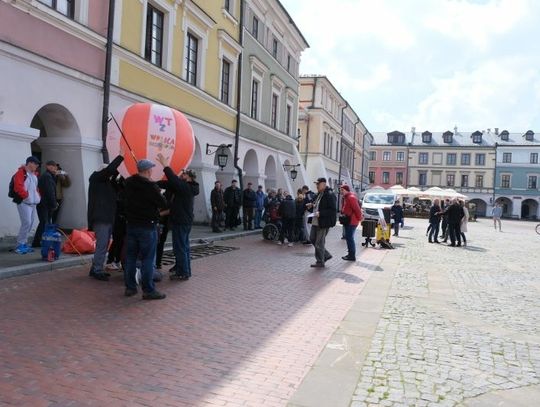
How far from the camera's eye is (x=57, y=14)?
1056 cm

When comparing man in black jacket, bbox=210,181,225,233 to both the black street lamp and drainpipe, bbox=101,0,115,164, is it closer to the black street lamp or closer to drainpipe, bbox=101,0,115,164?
the black street lamp

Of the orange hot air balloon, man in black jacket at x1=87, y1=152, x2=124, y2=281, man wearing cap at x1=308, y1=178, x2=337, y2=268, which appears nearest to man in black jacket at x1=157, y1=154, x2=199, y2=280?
the orange hot air balloon

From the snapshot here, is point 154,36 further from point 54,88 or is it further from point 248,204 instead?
point 248,204

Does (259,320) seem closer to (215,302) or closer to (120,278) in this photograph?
(215,302)

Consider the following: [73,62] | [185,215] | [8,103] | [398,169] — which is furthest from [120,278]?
[398,169]

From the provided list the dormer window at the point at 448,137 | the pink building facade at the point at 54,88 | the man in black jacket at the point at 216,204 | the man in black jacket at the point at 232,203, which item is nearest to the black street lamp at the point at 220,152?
the man in black jacket at the point at 232,203

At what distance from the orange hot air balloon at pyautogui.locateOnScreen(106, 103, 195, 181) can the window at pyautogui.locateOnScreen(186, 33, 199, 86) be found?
31.4 feet

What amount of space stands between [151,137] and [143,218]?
184 centimetres

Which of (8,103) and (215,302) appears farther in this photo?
(8,103)

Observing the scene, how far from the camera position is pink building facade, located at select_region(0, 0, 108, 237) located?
9547 mm

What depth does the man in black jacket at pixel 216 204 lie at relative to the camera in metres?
15.9

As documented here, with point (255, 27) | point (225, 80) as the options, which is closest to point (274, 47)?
point (255, 27)

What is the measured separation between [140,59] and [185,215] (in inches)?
297

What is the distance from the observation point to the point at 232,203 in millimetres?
17516
